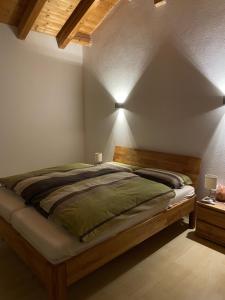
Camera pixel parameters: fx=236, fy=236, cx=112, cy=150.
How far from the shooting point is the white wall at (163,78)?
288 centimetres

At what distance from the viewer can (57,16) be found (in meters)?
3.93

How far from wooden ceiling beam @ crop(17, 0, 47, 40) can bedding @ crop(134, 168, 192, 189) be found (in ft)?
8.95

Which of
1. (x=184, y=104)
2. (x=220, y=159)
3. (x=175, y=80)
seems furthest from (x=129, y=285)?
(x=175, y=80)

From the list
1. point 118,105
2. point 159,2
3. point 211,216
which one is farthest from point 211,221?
point 159,2

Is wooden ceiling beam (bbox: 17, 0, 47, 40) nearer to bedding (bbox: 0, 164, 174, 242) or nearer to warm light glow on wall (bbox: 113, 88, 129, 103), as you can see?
warm light glow on wall (bbox: 113, 88, 129, 103)

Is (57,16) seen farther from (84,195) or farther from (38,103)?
(84,195)

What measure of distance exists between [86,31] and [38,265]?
4.20 meters

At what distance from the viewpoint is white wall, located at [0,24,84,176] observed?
391cm

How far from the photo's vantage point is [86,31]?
4.54 m

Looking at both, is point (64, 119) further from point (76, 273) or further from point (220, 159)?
point (76, 273)

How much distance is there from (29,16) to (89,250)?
3.38 meters

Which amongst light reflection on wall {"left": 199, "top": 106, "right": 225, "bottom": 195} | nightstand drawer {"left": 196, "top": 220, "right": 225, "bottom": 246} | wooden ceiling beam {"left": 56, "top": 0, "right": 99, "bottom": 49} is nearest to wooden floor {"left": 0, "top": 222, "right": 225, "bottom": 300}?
nightstand drawer {"left": 196, "top": 220, "right": 225, "bottom": 246}

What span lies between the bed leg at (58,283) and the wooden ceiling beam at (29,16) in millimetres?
3348

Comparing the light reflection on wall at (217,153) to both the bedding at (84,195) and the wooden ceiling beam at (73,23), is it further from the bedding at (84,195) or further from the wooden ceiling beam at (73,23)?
the wooden ceiling beam at (73,23)
